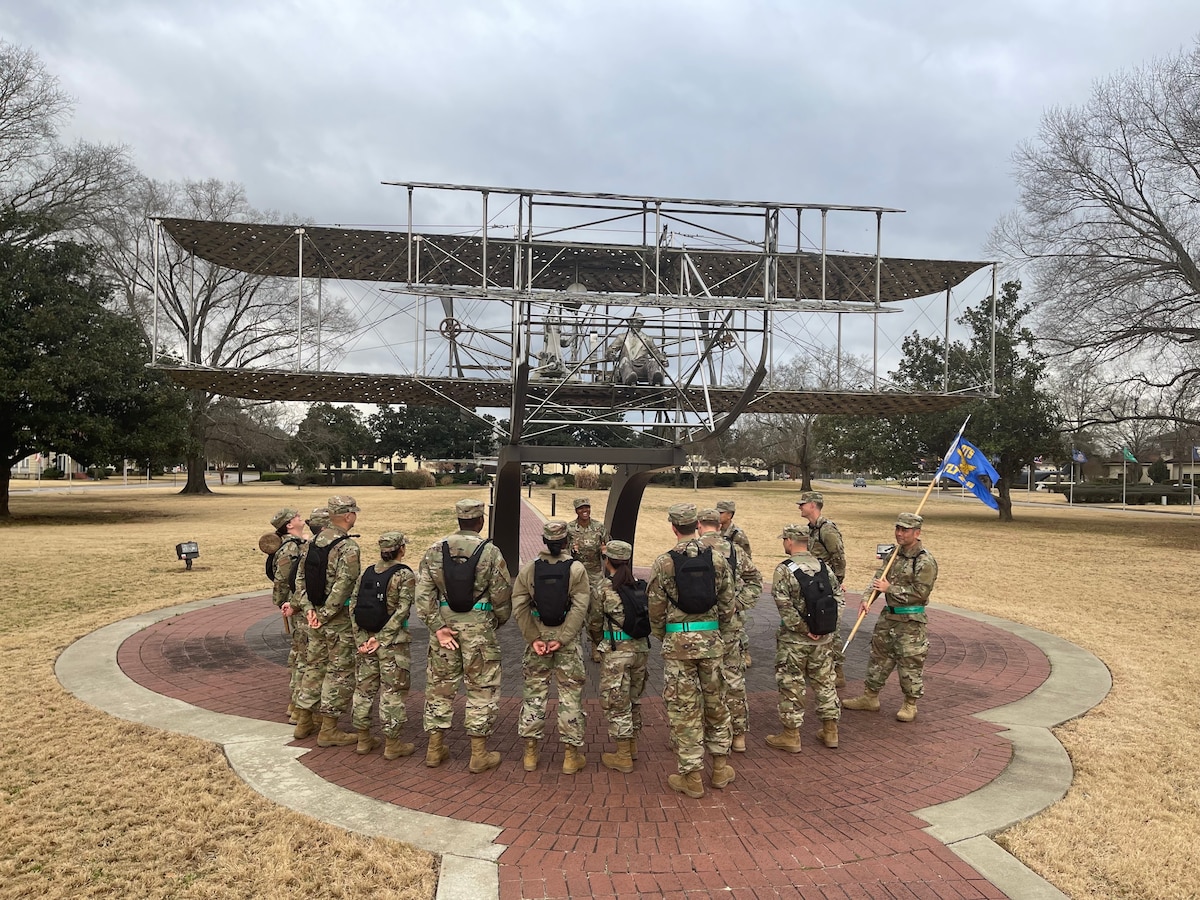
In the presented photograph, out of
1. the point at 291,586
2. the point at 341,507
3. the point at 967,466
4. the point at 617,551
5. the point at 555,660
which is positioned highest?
the point at 967,466

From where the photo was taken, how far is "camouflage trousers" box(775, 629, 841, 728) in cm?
568

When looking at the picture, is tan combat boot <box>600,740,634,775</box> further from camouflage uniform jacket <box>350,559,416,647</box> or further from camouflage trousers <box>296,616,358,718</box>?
camouflage trousers <box>296,616,358,718</box>

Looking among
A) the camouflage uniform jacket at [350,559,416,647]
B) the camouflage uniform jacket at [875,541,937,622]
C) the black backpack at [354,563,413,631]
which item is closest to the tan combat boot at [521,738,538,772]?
the camouflage uniform jacket at [350,559,416,647]

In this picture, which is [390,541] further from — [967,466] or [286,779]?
[967,466]

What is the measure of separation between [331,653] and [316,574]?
68 cm

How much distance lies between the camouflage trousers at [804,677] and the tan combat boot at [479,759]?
7.81 feet

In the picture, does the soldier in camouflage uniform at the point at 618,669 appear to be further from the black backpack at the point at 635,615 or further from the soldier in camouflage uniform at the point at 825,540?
the soldier in camouflage uniform at the point at 825,540

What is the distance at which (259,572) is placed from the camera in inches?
578

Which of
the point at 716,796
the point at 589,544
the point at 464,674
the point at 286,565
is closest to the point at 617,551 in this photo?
the point at 464,674

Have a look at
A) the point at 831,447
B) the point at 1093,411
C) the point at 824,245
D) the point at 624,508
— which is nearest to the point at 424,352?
the point at 624,508

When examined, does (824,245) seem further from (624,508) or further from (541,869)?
(541,869)

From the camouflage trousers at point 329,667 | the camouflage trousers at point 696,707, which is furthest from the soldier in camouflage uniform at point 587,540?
the camouflage trousers at point 329,667

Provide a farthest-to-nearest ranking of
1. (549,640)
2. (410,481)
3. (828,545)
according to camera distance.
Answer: (410,481) < (828,545) < (549,640)

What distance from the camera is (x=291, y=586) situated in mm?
6477
